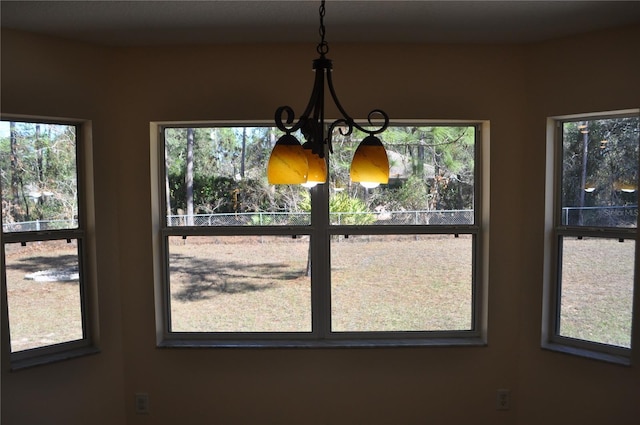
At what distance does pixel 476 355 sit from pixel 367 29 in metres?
1.98

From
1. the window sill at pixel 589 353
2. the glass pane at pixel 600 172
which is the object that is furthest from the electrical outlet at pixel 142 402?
the glass pane at pixel 600 172

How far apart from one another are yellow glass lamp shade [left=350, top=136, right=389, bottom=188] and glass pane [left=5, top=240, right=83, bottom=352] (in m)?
2.05

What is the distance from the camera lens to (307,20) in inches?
95.4

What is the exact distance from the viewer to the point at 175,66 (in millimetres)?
2857

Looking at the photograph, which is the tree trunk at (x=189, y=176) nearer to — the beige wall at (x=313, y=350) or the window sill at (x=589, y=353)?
the beige wall at (x=313, y=350)

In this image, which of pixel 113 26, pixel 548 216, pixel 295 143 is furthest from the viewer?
pixel 548 216

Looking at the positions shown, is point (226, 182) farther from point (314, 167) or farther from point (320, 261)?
point (314, 167)

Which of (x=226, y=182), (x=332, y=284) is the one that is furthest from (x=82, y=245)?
(x=332, y=284)

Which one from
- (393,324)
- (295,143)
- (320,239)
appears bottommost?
(393,324)

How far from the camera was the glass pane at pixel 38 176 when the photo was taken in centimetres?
→ 266

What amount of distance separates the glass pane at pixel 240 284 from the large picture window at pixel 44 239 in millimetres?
546

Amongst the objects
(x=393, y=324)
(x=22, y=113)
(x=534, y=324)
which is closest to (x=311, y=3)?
(x=22, y=113)

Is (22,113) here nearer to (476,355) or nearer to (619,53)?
(476,355)

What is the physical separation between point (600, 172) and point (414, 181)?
3.31ft
